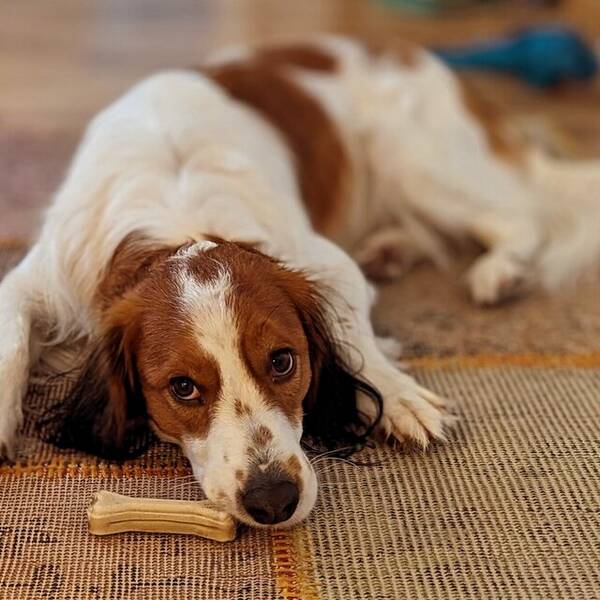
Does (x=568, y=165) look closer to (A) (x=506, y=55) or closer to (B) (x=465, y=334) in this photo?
(B) (x=465, y=334)

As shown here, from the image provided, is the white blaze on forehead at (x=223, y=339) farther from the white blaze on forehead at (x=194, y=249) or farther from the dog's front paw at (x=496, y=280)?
the dog's front paw at (x=496, y=280)

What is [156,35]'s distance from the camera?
497cm

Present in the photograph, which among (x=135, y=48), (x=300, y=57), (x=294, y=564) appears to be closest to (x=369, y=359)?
(x=294, y=564)

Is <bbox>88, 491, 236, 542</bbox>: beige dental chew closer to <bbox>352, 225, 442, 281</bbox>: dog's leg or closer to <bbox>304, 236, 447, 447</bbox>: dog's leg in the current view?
<bbox>304, 236, 447, 447</bbox>: dog's leg

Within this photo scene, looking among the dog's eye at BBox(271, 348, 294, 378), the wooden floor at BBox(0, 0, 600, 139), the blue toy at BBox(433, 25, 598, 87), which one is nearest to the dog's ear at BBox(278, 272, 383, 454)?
the dog's eye at BBox(271, 348, 294, 378)

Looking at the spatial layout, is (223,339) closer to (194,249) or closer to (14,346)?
(194,249)

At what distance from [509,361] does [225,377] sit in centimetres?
80

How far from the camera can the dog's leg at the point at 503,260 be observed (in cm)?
253

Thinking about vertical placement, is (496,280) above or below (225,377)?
below

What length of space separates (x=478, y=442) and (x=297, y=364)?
0.37 metres

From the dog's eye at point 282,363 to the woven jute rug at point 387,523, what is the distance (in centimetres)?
19

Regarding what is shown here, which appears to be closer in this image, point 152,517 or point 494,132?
point 152,517

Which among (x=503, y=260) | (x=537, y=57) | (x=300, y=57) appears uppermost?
(x=300, y=57)

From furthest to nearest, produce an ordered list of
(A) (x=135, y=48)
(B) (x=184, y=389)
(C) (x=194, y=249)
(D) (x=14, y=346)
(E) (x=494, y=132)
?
(A) (x=135, y=48) → (E) (x=494, y=132) → (D) (x=14, y=346) → (C) (x=194, y=249) → (B) (x=184, y=389)
